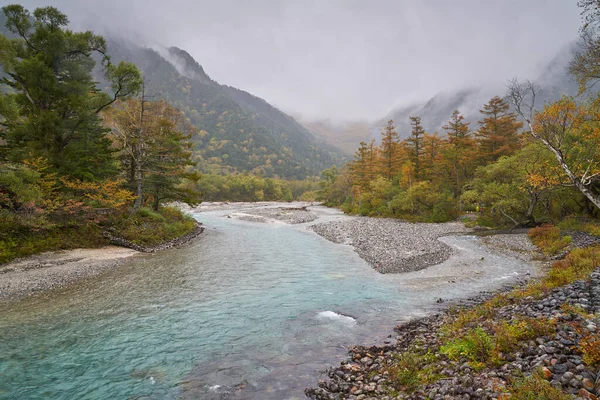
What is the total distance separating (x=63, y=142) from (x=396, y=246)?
33.4 metres

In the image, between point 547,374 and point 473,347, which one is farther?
point 473,347

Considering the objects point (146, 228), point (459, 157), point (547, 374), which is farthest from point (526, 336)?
point (459, 157)

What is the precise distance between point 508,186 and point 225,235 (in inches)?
1348

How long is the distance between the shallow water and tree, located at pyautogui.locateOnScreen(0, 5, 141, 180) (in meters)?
13.2

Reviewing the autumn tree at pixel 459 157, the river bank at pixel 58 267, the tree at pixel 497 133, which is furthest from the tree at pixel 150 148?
the tree at pixel 497 133

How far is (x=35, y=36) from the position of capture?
26703 mm

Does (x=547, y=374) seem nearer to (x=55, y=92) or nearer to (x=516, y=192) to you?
(x=516, y=192)

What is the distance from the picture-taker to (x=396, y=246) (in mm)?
27391

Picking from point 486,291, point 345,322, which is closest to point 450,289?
point 486,291

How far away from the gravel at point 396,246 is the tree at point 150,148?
20090 millimetres

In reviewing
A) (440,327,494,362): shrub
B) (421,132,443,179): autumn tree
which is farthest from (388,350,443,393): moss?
(421,132,443,179): autumn tree

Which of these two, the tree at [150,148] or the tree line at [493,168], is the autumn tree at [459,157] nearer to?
the tree line at [493,168]

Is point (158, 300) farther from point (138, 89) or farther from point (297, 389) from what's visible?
point (138, 89)

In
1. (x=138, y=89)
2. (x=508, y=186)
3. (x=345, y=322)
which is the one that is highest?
(x=138, y=89)
